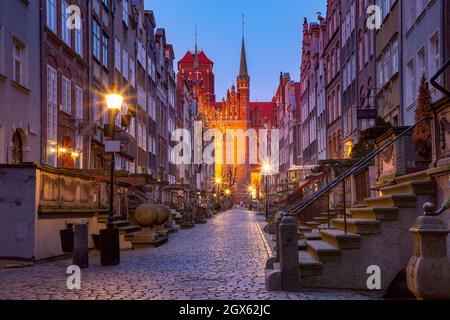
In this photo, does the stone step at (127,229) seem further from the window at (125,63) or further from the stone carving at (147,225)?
the window at (125,63)

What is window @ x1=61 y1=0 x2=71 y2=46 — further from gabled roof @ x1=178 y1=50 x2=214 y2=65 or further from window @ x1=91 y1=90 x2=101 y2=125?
gabled roof @ x1=178 y1=50 x2=214 y2=65

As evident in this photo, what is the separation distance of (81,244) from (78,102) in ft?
47.0

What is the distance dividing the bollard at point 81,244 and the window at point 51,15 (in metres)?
11.2

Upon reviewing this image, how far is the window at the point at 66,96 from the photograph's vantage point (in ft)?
78.2

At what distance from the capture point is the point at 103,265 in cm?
1371

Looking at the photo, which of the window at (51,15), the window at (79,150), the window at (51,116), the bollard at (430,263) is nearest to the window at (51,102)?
the window at (51,116)

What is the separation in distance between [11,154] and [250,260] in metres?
8.32

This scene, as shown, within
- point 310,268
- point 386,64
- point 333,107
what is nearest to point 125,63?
point 333,107

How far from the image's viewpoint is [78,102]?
86.8 ft

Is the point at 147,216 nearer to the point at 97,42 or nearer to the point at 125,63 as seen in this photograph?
the point at 97,42
